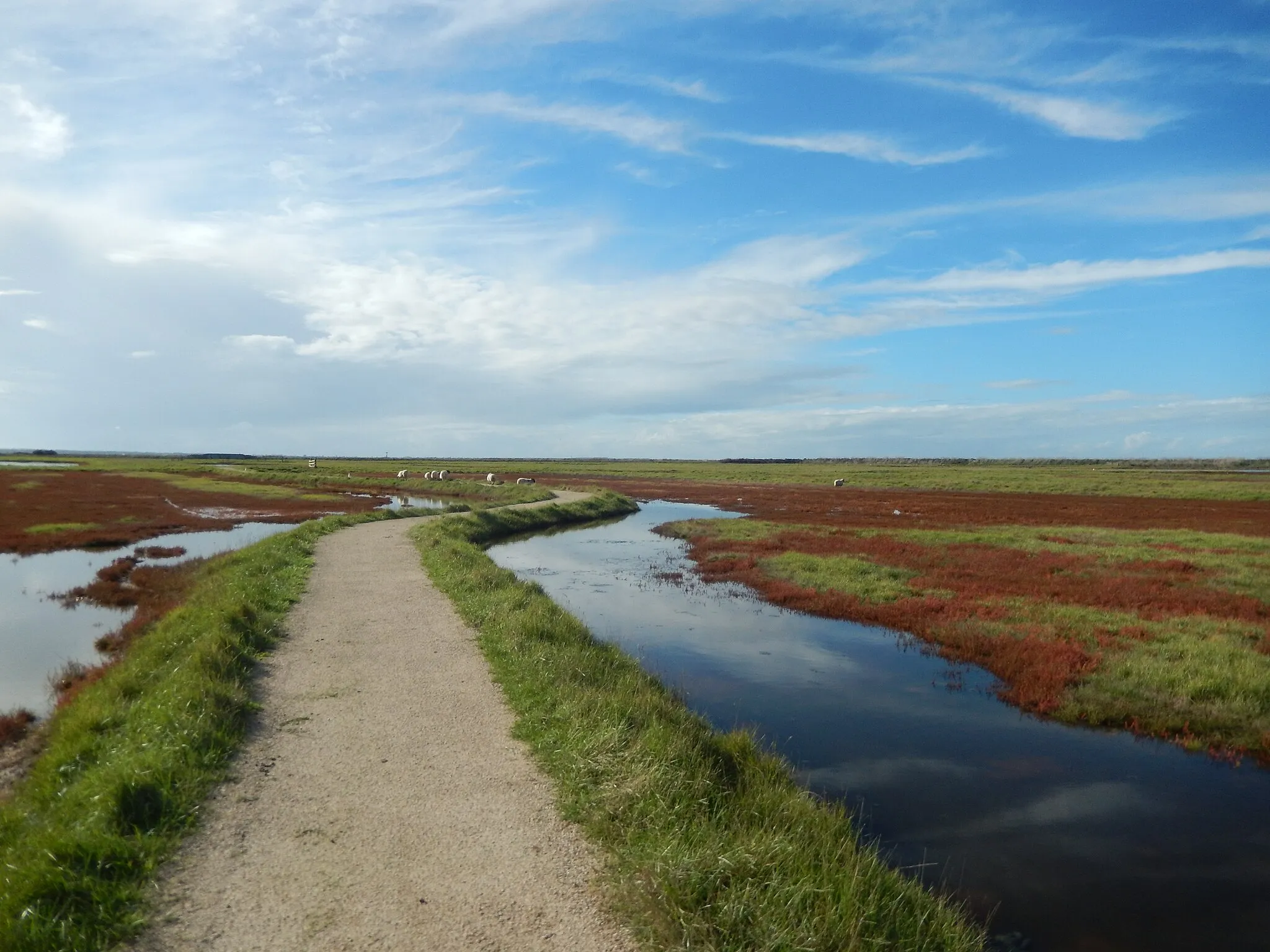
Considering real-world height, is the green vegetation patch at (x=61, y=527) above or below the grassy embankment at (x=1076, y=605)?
above

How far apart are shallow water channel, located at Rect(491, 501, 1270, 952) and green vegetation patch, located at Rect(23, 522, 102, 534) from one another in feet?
103

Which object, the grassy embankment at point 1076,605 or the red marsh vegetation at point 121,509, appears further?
the red marsh vegetation at point 121,509

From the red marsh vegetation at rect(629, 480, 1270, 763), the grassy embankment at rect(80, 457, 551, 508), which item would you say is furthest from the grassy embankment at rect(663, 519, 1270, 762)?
the grassy embankment at rect(80, 457, 551, 508)

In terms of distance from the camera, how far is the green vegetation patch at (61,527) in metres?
36.2

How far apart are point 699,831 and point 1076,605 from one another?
737 inches

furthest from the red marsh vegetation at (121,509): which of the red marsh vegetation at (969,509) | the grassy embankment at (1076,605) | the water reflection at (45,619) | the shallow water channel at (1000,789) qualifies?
the red marsh vegetation at (969,509)

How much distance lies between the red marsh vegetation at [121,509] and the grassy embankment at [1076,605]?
2758cm

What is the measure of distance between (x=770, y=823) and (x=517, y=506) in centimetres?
4464

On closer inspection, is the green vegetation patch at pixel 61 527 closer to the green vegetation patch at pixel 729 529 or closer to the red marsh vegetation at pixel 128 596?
the red marsh vegetation at pixel 128 596

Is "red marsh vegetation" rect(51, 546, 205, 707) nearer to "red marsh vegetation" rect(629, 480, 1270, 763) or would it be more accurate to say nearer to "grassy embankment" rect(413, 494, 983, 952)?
"grassy embankment" rect(413, 494, 983, 952)

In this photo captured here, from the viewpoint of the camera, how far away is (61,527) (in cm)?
3759

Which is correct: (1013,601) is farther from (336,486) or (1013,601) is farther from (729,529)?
(336,486)

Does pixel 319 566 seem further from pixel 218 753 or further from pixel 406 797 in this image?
pixel 406 797

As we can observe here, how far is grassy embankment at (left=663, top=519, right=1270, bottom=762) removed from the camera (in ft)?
45.3
